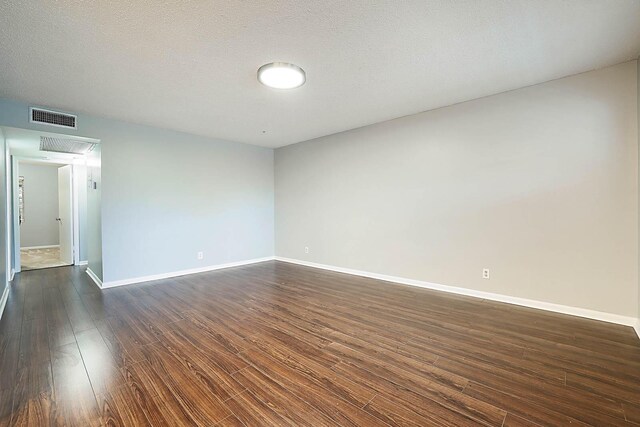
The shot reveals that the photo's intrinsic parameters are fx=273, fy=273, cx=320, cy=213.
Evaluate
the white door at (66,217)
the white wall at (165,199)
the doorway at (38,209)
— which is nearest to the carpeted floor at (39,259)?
the doorway at (38,209)

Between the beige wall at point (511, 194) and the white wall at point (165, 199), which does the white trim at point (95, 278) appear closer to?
the white wall at point (165, 199)

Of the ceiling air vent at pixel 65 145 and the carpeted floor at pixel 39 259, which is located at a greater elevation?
the ceiling air vent at pixel 65 145

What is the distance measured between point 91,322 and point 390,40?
3909 millimetres

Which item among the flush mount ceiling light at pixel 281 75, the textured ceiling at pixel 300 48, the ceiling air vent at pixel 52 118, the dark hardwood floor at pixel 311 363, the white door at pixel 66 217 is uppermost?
the textured ceiling at pixel 300 48

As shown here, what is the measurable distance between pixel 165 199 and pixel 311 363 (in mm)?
3858

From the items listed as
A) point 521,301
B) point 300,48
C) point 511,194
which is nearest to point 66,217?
point 300,48

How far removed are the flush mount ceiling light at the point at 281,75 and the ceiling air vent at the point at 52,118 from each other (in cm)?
288

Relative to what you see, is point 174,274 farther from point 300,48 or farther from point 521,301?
point 521,301

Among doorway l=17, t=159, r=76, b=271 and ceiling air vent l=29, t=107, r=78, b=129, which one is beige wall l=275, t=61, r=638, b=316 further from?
doorway l=17, t=159, r=76, b=271

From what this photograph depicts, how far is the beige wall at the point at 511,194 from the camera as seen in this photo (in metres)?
2.69

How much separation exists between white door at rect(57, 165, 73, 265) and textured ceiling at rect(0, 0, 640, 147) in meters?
3.30

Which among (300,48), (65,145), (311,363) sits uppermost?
(300,48)

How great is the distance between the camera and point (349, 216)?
4.89m

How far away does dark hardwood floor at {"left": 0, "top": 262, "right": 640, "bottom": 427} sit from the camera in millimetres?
1538
